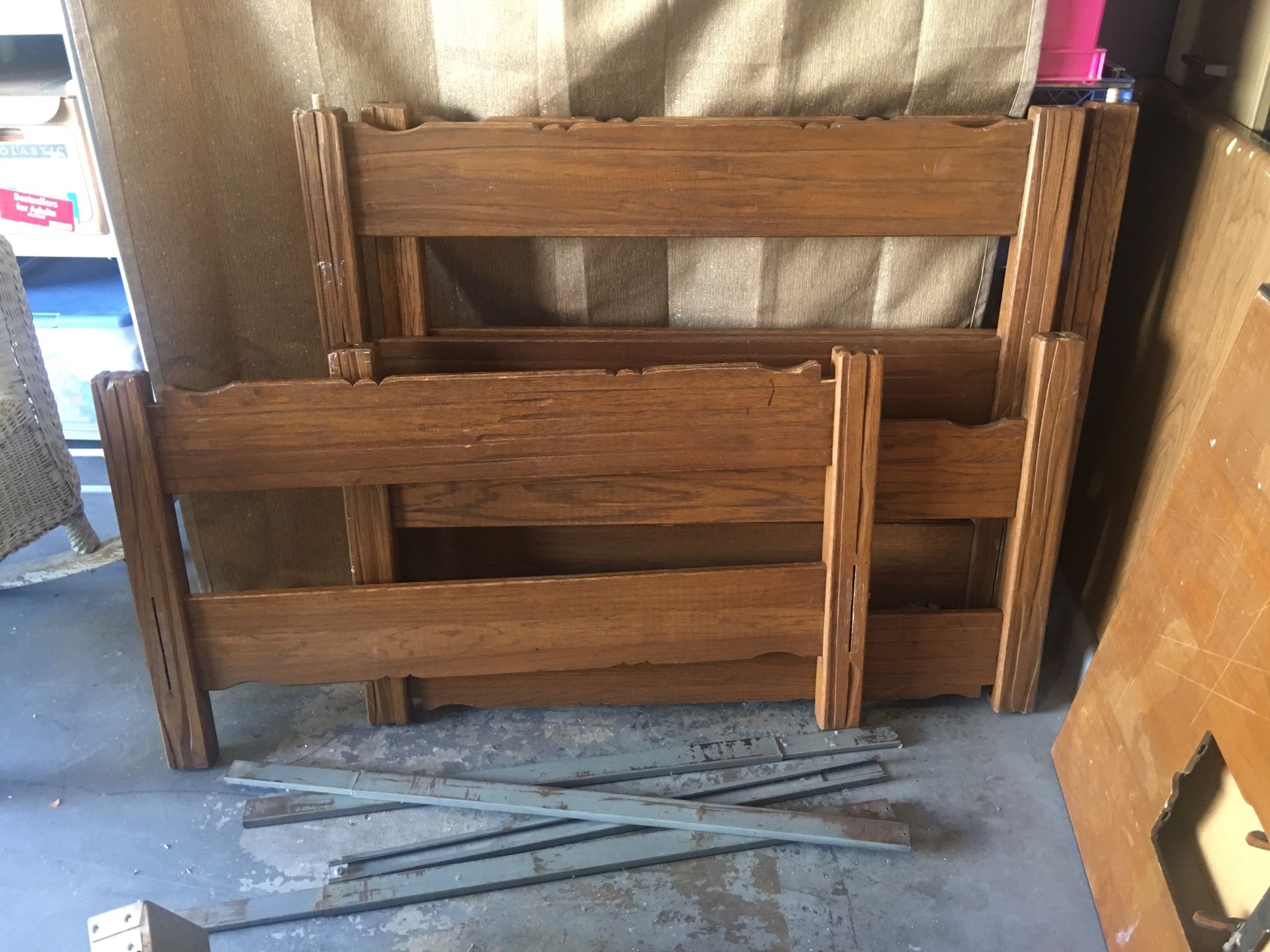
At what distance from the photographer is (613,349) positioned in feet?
4.73

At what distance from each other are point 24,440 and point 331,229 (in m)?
0.71

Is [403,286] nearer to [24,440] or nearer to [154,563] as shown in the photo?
[154,563]

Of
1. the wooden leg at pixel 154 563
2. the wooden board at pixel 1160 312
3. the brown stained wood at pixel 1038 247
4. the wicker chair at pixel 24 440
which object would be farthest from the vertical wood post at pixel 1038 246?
the wicker chair at pixel 24 440

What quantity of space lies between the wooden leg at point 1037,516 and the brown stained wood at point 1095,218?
0.24 ft

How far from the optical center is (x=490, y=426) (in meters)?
1.32

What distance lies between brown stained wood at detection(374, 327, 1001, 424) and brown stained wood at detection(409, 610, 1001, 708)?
349 millimetres

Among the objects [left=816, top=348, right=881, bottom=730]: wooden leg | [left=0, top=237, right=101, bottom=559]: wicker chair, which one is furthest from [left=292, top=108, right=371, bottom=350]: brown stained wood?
[left=816, top=348, right=881, bottom=730]: wooden leg

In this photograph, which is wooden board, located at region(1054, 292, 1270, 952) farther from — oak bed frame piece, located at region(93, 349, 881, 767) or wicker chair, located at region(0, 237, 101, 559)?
wicker chair, located at region(0, 237, 101, 559)

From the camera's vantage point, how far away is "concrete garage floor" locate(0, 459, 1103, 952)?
1253mm

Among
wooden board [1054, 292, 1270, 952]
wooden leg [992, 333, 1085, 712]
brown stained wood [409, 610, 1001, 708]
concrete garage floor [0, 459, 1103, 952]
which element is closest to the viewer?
wooden board [1054, 292, 1270, 952]

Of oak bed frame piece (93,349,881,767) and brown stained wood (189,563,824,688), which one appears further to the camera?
brown stained wood (189,563,824,688)

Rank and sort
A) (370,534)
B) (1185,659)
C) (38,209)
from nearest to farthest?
(1185,659)
(370,534)
(38,209)

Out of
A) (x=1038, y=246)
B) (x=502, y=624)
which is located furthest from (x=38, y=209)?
(x=1038, y=246)

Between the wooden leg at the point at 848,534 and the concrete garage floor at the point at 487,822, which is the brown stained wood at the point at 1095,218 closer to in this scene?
the wooden leg at the point at 848,534
